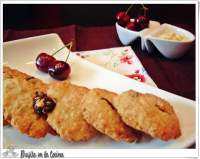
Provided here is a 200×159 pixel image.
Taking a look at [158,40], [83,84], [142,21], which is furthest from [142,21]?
[83,84]

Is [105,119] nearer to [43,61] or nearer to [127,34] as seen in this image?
[43,61]

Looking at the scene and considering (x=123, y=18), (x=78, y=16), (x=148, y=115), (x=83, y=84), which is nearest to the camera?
(x=148, y=115)

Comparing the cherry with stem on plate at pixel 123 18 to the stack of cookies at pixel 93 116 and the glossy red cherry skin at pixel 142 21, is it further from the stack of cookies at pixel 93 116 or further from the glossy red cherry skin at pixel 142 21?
the stack of cookies at pixel 93 116

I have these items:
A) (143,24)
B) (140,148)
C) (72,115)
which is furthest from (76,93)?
(143,24)

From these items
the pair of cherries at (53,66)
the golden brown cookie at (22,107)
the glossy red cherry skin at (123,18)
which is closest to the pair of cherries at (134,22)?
the glossy red cherry skin at (123,18)

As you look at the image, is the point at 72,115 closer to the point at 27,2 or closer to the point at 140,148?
the point at 140,148
